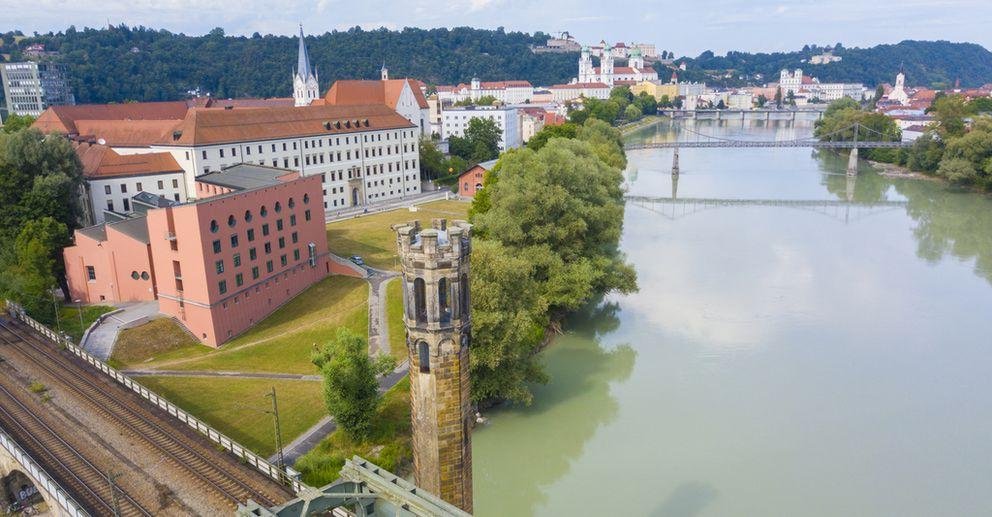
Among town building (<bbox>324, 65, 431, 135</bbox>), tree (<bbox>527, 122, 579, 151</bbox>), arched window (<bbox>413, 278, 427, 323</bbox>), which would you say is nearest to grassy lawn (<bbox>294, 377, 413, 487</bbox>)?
arched window (<bbox>413, 278, 427, 323</bbox>)

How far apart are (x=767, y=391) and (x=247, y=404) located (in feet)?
67.5

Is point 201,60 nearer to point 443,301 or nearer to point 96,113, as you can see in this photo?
point 96,113

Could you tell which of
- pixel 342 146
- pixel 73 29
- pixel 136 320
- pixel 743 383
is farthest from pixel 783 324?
pixel 73 29

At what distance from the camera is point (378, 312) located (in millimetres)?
34438

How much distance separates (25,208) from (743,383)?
128 feet

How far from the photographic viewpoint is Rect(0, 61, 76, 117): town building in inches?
4422

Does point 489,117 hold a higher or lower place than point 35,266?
higher

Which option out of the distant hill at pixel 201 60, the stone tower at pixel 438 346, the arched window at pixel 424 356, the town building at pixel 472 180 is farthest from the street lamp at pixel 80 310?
the distant hill at pixel 201 60

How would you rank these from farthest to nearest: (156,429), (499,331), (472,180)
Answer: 1. (472,180)
2. (499,331)
3. (156,429)

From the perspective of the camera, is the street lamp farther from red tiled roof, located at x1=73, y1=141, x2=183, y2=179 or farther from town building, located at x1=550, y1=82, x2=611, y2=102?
town building, located at x1=550, y1=82, x2=611, y2=102

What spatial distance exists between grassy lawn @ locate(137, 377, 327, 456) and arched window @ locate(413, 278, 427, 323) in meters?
12.9

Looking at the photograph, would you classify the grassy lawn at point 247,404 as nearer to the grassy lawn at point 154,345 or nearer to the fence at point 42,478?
the grassy lawn at point 154,345

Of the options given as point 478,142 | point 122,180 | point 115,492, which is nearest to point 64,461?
point 115,492

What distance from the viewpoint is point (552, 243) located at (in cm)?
3384
